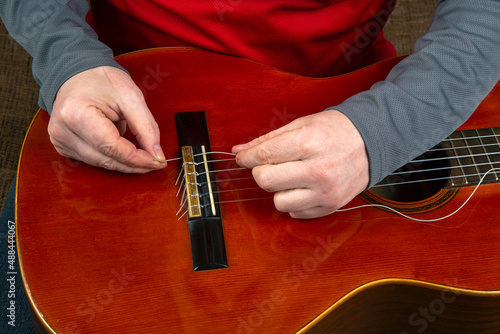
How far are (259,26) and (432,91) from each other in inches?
15.7

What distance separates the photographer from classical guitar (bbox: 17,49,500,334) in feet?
2.41

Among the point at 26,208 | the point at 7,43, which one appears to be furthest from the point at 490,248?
the point at 7,43

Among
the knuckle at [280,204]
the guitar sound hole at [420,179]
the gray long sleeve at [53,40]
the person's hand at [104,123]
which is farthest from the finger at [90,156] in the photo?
the guitar sound hole at [420,179]

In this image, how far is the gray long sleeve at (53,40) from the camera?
88cm

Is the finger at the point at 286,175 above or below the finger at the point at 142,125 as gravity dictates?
below

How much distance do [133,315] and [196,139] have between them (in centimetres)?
36

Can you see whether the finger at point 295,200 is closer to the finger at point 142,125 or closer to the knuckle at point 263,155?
the knuckle at point 263,155

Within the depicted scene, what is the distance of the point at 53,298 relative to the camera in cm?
72

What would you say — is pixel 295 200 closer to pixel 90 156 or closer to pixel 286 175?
pixel 286 175

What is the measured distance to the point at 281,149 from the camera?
78cm

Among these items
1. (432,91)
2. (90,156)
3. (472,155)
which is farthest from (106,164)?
(472,155)

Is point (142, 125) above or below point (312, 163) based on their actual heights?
above

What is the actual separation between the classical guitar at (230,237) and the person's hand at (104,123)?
0.04 m

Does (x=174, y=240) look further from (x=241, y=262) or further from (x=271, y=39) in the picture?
(x=271, y=39)
